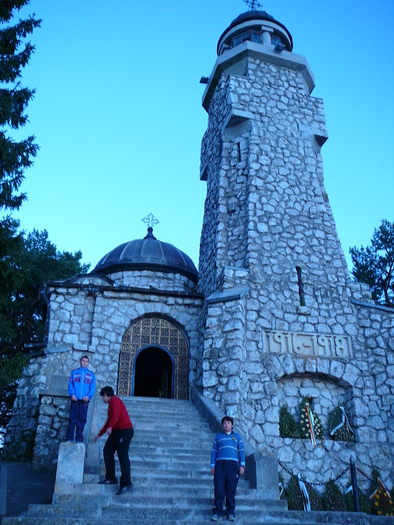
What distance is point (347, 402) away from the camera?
1118 centimetres

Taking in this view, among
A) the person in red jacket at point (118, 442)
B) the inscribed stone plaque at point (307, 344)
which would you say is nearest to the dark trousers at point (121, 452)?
the person in red jacket at point (118, 442)

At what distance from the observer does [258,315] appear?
37.5 ft

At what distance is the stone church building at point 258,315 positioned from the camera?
10594 millimetres

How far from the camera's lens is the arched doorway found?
15273mm

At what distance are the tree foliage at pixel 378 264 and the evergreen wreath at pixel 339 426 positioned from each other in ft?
26.6

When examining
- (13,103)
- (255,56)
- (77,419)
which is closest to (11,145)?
(13,103)

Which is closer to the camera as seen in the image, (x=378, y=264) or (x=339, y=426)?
(x=339, y=426)

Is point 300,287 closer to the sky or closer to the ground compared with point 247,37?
closer to the ground

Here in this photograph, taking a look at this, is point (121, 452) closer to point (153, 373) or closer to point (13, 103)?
point (13, 103)

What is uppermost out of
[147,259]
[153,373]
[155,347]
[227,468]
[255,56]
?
[255,56]

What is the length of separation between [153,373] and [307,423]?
28.1ft

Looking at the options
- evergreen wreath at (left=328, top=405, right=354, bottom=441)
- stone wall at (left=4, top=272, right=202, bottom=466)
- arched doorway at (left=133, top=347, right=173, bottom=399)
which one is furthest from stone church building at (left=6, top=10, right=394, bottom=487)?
arched doorway at (left=133, top=347, right=173, bottom=399)

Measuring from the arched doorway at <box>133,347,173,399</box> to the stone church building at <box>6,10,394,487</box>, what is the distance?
50 centimetres

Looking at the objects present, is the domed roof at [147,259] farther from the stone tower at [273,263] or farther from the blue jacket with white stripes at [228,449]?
the blue jacket with white stripes at [228,449]
